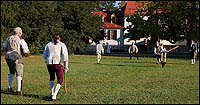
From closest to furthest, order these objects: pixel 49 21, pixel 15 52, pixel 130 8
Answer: pixel 15 52 < pixel 49 21 < pixel 130 8

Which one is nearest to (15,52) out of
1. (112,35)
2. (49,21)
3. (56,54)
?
(56,54)

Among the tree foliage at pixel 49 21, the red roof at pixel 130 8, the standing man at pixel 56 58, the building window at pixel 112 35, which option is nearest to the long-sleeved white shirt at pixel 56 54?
the standing man at pixel 56 58

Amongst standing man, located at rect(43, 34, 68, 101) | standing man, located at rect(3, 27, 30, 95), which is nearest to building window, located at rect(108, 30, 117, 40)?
standing man, located at rect(3, 27, 30, 95)

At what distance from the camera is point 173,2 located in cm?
4341

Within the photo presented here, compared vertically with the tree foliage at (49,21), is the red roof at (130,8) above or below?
above

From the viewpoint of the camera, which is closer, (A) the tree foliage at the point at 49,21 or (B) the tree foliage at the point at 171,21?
(B) the tree foliage at the point at 171,21

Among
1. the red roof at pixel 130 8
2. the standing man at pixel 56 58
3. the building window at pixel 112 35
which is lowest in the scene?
the standing man at pixel 56 58

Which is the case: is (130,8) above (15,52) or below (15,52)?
above

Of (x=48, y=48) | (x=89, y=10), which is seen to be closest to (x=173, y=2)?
(x=89, y=10)

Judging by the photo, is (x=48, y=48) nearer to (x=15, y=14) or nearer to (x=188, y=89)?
(x=188, y=89)

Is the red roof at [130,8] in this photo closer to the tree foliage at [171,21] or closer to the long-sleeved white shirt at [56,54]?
the tree foliage at [171,21]

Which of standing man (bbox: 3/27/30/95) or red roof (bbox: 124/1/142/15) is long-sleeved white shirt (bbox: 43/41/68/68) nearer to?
standing man (bbox: 3/27/30/95)

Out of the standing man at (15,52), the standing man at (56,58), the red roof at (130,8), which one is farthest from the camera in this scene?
the red roof at (130,8)

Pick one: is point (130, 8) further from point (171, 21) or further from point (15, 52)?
point (15, 52)
